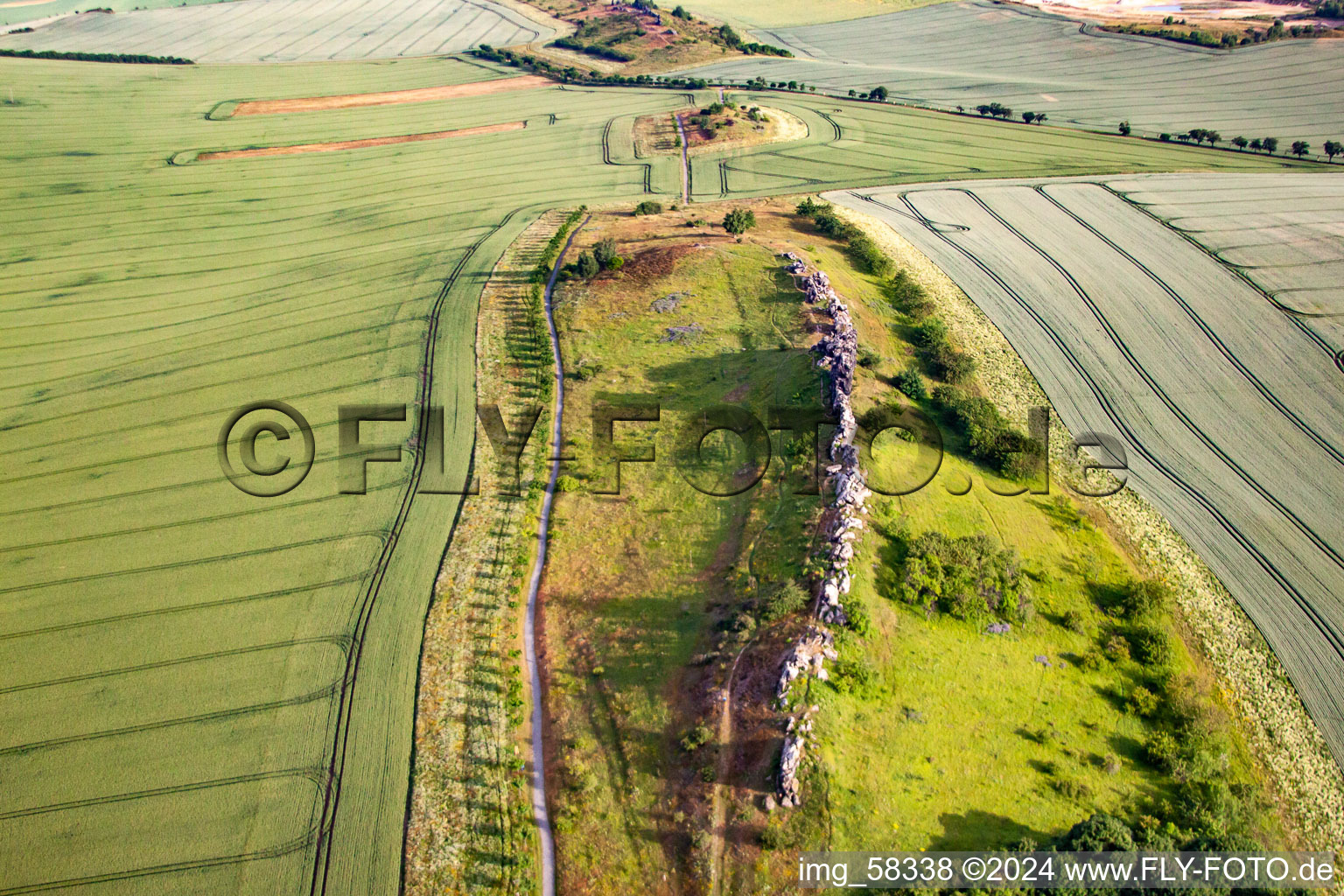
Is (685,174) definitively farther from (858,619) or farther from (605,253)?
(858,619)

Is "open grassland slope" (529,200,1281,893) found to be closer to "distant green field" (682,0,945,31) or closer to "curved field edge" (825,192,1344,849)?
"curved field edge" (825,192,1344,849)

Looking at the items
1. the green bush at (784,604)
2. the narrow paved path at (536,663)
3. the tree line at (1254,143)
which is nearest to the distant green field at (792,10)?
the tree line at (1254,143)

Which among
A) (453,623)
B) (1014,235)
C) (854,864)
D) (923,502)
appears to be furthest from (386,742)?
(1014,235)

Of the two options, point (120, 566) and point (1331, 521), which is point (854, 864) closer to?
point (1331, 521)

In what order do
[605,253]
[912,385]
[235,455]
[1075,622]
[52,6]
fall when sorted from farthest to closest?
1. [52,6]
2. [605,253]
3. [912,385]
4. [235,455]
5. [1075,622]

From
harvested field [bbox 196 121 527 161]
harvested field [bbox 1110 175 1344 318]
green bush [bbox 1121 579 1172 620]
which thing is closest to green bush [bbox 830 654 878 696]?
green bush [bbox 1121 579 1172 620]

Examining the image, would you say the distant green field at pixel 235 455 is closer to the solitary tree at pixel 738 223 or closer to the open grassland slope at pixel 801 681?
the open grassland slope at pixel 801 681

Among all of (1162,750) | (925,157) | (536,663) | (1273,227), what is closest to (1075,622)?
(1162,750)
